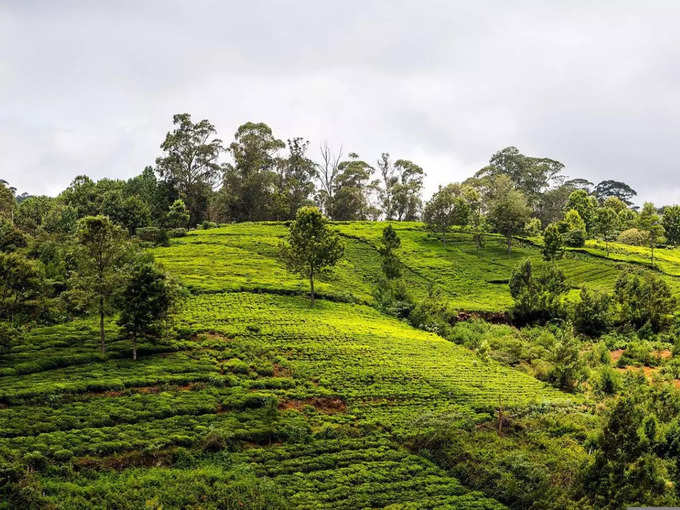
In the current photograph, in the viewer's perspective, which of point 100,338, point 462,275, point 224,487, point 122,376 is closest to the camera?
point 224,487

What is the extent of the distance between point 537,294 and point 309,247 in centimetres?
2868

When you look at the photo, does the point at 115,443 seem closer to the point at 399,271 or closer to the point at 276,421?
the point at 276,421

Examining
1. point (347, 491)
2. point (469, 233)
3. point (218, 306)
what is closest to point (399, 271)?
point (218, 306)

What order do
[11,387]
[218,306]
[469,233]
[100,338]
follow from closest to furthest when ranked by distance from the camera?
[11,387], [100,338], [218,306], [469,233]

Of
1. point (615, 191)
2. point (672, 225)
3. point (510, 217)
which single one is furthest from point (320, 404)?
point (615, 191)

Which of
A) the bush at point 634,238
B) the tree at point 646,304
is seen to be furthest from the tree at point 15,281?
the bush at point 634,238

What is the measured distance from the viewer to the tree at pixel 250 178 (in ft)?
365

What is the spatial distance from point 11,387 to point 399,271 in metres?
51.0

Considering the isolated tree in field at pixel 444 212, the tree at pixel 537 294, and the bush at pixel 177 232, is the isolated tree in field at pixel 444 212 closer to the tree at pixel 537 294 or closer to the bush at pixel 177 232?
the tree at pixel 537 294

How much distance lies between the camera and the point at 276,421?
31797 millimetres

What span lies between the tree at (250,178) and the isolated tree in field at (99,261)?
72411 millimetres

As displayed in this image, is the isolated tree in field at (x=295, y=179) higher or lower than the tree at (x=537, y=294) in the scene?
higher

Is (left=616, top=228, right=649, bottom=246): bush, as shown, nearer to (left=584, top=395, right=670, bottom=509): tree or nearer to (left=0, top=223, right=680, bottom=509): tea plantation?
(left=0, top=223, right=680, bottom=509): tea plantation

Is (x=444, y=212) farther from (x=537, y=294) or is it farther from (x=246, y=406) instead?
(x=246, y=406)
